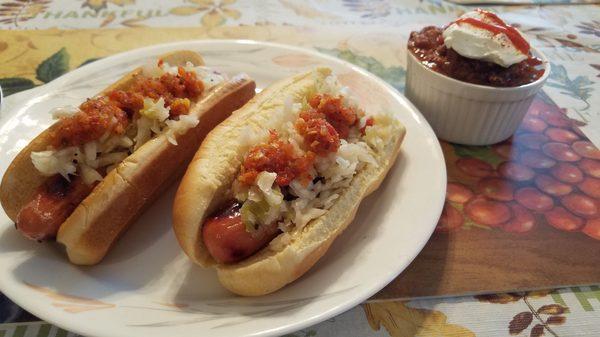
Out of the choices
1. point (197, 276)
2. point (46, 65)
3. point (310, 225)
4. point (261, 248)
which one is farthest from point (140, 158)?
point (46, 65)

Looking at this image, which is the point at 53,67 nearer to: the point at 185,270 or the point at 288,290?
the point at 185,270

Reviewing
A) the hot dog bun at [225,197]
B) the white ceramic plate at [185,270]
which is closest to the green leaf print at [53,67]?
the white ceramic plate at [185,270]

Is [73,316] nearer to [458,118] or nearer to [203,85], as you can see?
[203,85]

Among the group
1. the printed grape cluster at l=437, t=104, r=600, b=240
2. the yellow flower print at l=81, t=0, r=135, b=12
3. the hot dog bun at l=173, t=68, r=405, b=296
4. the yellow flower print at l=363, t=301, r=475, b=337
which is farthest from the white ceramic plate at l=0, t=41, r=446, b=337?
the yellow flower print at l=81, t=0, r=135, b=12

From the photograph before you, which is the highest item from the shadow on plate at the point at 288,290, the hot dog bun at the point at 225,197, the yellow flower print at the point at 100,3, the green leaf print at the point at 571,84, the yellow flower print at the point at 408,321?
the yellow flower print at the point at 100,3

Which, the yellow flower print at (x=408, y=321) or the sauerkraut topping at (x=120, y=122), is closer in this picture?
the yellow flower print at (x=408, y=321)

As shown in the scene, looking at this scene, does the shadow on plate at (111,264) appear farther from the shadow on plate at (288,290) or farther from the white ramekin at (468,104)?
the white ramekin at (468,104)

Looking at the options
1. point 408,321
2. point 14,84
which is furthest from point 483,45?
point 14,84

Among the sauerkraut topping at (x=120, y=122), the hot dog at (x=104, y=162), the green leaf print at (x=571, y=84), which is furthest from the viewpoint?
the green leaf print at (x=571, y=84)
